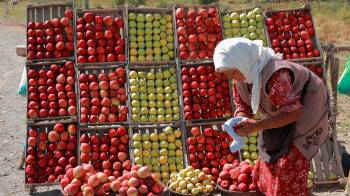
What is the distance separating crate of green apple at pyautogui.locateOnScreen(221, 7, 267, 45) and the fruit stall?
1cm

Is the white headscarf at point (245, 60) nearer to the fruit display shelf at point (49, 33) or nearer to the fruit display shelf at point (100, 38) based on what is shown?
the fruit display shelf at point (100, 38)

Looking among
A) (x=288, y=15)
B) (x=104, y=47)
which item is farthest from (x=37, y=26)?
(x=288, y=15)

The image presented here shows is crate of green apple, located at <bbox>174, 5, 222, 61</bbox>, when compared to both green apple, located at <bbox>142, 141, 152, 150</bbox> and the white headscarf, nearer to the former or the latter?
green apple, located at <bbox>142, 141, 152, 150</bbox>

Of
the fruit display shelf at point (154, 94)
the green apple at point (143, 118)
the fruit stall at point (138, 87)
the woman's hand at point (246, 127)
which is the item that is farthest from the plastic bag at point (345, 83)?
the woman's hand at point (246, 127)

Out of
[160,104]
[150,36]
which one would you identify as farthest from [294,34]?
[160,104]

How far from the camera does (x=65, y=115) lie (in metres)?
7.13

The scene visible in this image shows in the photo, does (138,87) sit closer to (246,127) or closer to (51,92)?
(51,92)

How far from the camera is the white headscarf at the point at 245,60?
14.5 ft

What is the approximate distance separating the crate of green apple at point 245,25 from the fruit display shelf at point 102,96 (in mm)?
1475

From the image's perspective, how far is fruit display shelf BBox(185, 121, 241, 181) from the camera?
702 cm

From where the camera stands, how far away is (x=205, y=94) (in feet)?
23.8

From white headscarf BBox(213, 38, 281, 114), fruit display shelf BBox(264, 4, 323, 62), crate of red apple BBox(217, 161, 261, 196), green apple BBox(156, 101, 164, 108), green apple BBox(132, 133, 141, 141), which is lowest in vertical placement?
crate of red apple BBox(217, 161, 261, 196)

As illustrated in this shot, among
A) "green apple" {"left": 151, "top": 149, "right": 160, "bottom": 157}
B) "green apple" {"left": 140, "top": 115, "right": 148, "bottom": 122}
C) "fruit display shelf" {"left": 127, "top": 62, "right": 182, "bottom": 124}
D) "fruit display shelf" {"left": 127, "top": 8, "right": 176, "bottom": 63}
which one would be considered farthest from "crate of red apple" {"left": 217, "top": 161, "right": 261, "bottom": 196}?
"fruit display shelf" {"left": 127, "top": 8, "right": 176, "bottom": 63}

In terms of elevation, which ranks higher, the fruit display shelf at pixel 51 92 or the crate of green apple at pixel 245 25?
the crate of green apple at pixel 245 25
